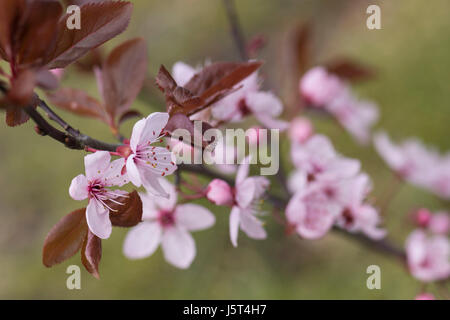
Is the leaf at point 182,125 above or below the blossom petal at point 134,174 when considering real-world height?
above

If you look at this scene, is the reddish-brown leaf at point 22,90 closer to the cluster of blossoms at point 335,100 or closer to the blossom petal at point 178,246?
the blossom petal at point 178,246

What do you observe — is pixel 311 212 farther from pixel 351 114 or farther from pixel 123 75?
pixel 351 114

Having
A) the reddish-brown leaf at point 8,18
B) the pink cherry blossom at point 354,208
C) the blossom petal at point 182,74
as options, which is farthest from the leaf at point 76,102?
the pink cherry blossom at point 354,208

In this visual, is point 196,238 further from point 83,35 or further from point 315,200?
point 83,35

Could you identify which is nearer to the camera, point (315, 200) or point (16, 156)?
point (315, 200)

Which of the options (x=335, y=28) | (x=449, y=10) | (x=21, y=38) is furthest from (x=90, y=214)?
(x=335, y=28)

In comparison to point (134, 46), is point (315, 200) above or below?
below
